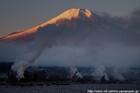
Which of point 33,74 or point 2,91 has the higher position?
point 33,74

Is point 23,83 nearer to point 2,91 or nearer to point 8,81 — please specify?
point 8,81

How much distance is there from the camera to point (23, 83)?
10238 centimetres

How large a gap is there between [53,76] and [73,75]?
10329 millimetres

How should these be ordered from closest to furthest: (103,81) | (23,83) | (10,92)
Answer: (10,92) < (23,83) < (103,81)

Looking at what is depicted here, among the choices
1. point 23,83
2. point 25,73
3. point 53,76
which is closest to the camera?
point 23,83

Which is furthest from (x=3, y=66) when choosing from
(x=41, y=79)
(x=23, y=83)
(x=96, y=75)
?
(x=23, y=83)

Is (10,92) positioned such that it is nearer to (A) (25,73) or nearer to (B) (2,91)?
(B) (2,91)

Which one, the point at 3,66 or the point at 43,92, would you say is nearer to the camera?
the point at 43,92

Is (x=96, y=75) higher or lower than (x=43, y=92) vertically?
higher

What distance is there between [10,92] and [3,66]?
94140mm

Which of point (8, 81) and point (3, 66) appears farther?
point (3, 66)

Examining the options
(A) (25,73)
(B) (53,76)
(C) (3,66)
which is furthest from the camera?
(C) (3,66)

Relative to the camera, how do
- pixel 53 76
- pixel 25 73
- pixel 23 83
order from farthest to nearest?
1. pixel 53 76
2. pixel 25 73
3. pixel 23 83

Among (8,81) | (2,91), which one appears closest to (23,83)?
(8,81)
